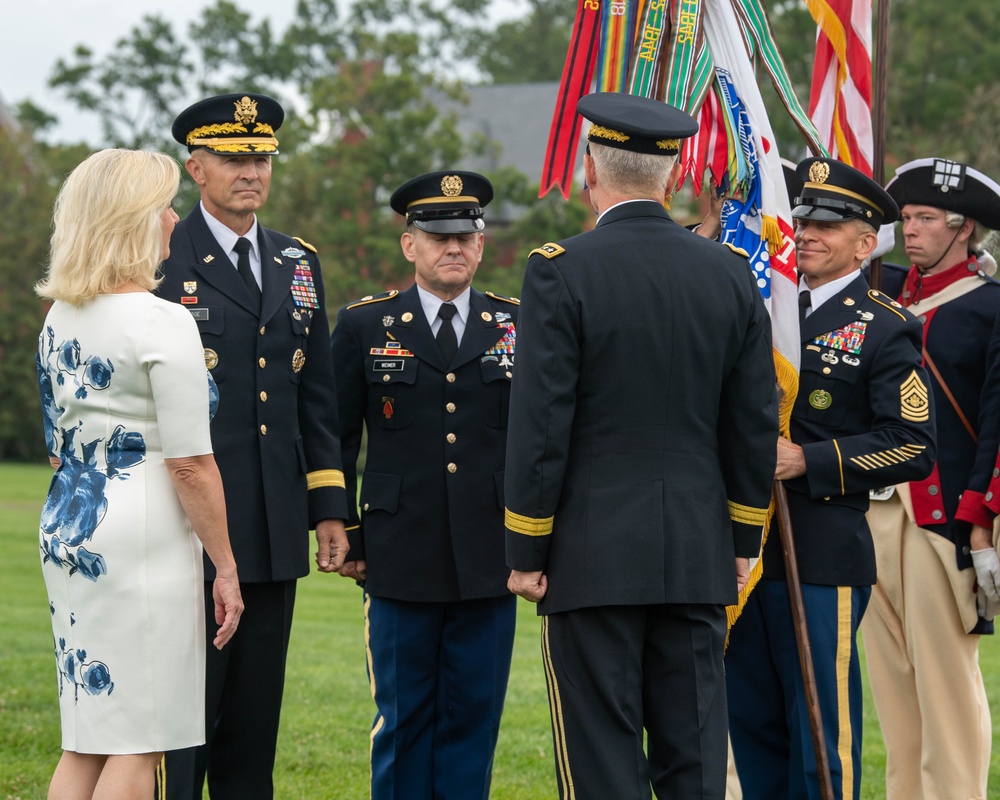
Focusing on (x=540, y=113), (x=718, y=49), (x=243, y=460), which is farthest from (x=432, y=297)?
(x=540, y=113)

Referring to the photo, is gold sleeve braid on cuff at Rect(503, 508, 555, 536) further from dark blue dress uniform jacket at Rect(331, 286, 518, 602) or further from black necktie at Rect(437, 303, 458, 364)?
black necktie at Rect(437, 303, 458, 364)

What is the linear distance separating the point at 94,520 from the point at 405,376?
5.26ft

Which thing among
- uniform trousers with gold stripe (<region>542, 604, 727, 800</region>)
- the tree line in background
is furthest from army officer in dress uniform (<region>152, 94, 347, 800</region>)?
the tree line in background

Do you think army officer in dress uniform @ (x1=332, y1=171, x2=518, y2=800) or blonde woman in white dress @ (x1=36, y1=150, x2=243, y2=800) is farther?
army officer in dress uniform @ (x1=332, y1=171, x2=518, y2=800)

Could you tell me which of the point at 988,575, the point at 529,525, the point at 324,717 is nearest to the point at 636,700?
the point at 529,525

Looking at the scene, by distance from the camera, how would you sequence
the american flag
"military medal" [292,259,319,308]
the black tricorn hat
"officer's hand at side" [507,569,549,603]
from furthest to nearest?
the american flag < the black tricorn hat < "military medal" [292,259,319,308] < "officer's hand at side" [507,569,549,603]

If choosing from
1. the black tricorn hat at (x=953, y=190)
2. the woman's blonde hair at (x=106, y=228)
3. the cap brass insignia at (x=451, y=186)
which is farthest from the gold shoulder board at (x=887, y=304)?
the woman's blonde hair at (x=106, y=228)

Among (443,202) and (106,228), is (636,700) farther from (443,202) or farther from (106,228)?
(443,202)

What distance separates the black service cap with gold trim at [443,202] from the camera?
5090 mm

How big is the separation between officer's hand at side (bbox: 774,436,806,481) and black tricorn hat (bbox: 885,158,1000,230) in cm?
133

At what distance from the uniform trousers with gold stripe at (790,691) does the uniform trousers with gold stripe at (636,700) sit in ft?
2.68

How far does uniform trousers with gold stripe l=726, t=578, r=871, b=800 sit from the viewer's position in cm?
452

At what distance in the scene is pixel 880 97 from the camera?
538cm

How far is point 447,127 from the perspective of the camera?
30766mm
